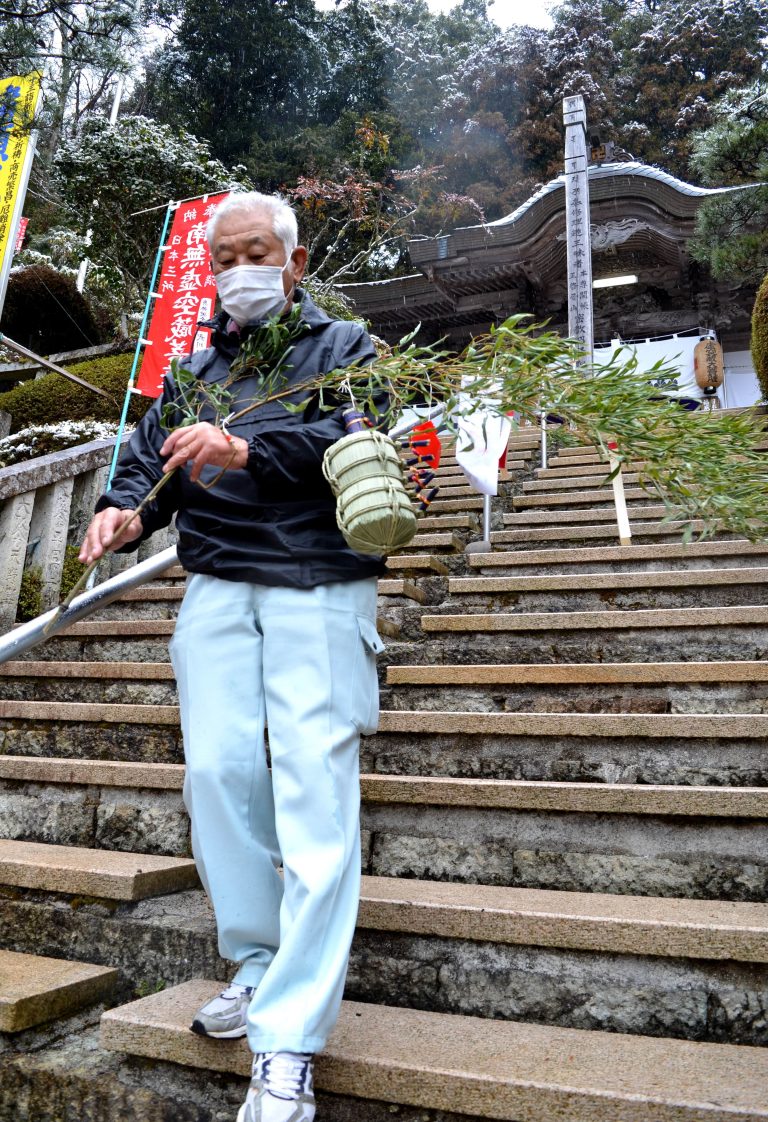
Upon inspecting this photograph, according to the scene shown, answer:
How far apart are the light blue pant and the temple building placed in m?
11.9

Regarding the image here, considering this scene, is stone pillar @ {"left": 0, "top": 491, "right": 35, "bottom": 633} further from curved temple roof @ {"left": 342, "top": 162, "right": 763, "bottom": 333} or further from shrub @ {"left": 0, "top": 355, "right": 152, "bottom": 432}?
curved temple roof @ {"left": 342, "top": 162, "right": 763, "bottom": 333}

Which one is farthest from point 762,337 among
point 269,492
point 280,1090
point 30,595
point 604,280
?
point 604,280

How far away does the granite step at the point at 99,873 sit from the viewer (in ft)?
7.18

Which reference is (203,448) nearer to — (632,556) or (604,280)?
(632,556)

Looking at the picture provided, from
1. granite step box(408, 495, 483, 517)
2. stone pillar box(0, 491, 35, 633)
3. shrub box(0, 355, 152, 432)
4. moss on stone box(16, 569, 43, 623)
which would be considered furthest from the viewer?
shrub box(0, 355, 152, 432)

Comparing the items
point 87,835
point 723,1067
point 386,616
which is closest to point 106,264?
point 386,616

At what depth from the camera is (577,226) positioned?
34.8 ft

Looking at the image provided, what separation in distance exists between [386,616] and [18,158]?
567 centimetres

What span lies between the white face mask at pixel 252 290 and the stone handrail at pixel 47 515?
279cm

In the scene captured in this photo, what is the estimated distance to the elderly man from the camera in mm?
1502

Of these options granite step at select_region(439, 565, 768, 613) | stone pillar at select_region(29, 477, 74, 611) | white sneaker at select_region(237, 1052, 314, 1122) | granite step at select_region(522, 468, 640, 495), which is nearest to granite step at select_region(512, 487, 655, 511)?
granite step at select_region(522, 468, 640, 495)

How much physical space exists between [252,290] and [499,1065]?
1591 millimetres

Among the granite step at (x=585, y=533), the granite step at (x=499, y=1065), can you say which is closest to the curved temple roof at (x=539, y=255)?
the granite step at (x=585, y=533)

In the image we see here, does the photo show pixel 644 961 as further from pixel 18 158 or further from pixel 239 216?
pixel 18 158
